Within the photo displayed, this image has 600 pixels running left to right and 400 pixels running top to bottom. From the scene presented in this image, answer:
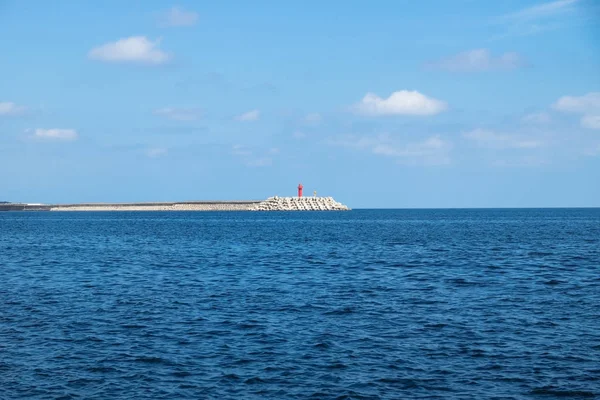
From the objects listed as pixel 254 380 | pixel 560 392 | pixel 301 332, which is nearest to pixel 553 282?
pixel 301 332

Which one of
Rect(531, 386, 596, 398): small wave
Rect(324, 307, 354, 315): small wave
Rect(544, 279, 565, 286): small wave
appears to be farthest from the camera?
Rect(544, 279, 565, 286): small wave

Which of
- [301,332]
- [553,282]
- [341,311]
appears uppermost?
[553,282]

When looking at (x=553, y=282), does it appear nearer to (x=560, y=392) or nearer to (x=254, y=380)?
(x=560, y=392)

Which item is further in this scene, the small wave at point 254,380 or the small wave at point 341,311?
the small wave at point 341,311

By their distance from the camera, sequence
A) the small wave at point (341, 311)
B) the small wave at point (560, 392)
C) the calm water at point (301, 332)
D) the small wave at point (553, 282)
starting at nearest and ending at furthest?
1. the small wave at point (560, 392)
2. the calm water at point (301, 332)
3. the small wave at point (341, 311)
4. the small wave at point (553, 282)

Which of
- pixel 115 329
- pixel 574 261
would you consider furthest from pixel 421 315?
pixel 574 261

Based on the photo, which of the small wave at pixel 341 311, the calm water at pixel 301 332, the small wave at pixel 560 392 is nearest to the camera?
the small wave at pixel 560 392

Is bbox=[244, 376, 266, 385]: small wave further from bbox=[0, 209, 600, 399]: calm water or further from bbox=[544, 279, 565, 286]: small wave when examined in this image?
bbox=[544, 279, 565, 286]: small wave

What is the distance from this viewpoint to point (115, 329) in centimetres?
1912

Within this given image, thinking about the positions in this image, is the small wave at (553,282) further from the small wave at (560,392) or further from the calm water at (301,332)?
the small wave at (560,392)

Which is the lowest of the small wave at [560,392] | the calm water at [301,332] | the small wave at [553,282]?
the small wave at [560,392]

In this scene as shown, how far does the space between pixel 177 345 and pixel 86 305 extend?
758 centimetres

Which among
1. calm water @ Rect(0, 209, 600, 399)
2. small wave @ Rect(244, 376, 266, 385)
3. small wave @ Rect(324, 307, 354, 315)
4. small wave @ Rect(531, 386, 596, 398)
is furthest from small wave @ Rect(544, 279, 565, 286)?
small wave @ Rect(244, 376, 266, 385)

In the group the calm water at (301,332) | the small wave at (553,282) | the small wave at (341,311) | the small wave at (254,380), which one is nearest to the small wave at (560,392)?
the calm water at (301,332)
